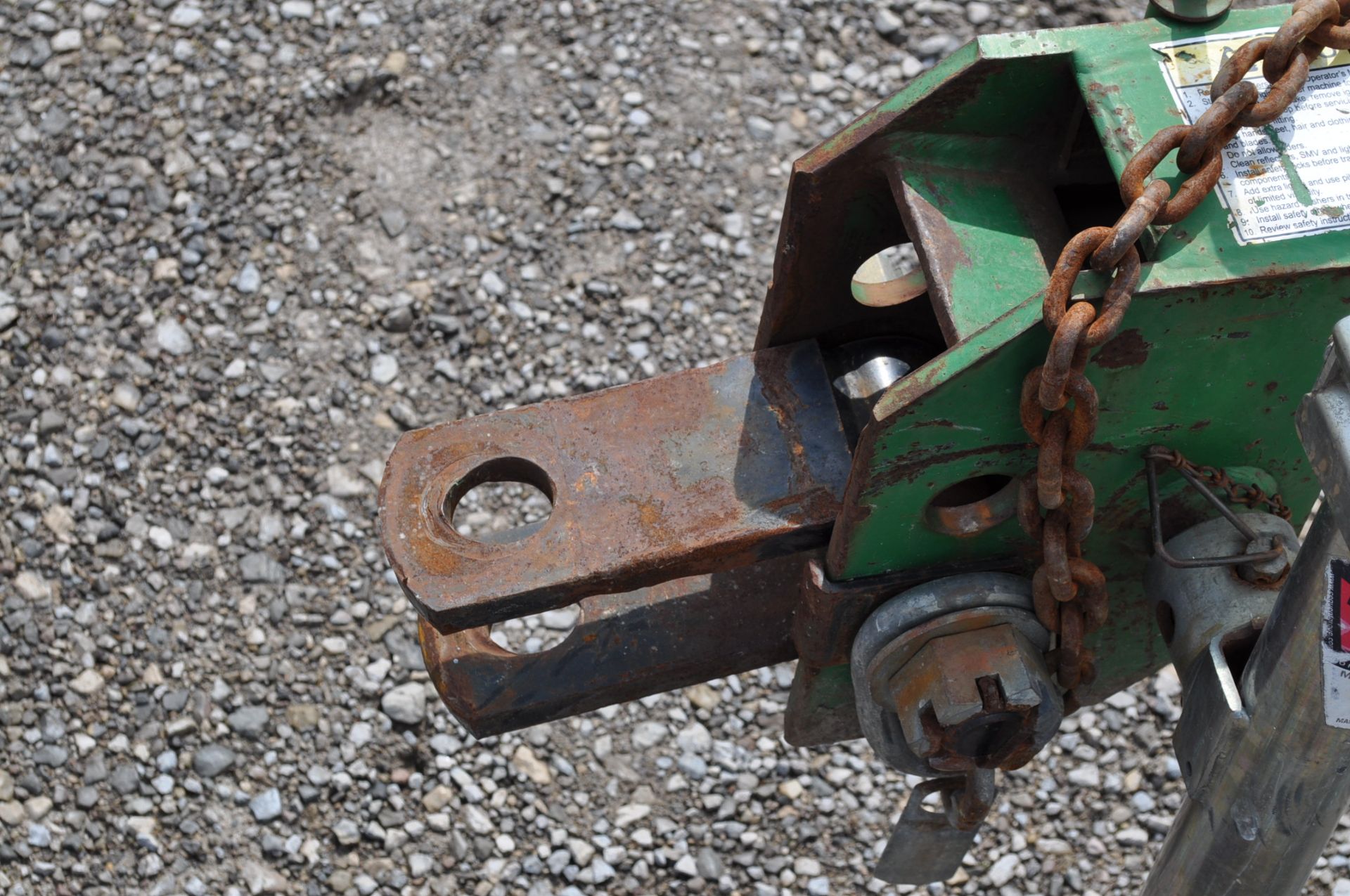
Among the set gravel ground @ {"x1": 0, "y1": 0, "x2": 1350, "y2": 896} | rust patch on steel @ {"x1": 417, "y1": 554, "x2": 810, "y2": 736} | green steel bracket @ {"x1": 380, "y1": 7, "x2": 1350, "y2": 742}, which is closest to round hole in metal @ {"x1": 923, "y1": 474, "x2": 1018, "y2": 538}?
green steel bracket @ {"x1": 380, "y1": 7, "x2": 1350, "y2": 742}

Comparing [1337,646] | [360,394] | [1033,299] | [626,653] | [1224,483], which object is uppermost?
[1033,299]

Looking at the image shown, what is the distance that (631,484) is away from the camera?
1.50 metres

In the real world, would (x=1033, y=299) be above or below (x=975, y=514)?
above

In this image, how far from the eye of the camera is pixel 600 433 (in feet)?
5.07

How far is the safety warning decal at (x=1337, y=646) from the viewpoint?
1024mm

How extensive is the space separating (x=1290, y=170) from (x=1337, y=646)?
48cm

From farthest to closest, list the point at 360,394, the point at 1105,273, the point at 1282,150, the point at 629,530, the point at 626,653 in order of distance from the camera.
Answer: the point at 360,394, the point at 626,653, the point at 629,530, the point at 1282,150, the point at 1105,273

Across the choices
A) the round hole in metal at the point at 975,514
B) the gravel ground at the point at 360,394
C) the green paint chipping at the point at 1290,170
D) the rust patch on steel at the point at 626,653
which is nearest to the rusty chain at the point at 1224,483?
the round hole in metal at the point at 975,514

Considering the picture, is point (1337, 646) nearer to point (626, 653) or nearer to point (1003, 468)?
point (1003, 468)

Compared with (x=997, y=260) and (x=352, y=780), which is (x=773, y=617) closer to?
(x=997, y=260)

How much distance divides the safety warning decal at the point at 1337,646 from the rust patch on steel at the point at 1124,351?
27cm

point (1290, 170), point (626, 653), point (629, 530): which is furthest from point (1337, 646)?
point (626, 653)

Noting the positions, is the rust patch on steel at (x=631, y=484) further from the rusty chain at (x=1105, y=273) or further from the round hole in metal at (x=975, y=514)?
the rusty chain at (x=1105, y=273)

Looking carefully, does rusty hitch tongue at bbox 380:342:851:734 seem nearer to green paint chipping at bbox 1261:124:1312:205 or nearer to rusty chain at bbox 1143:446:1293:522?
rusty chain at bbox 1143:446:1293:522
